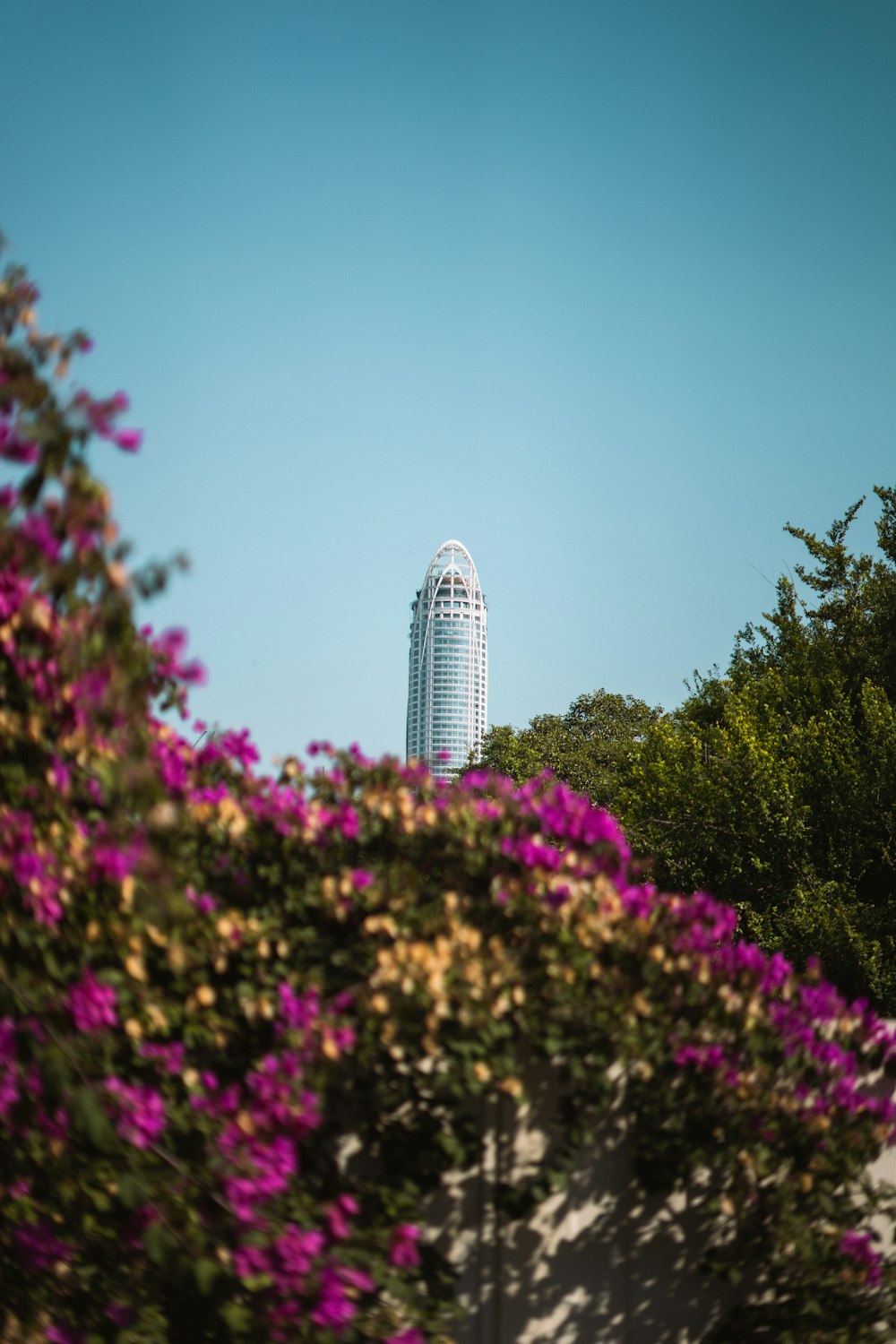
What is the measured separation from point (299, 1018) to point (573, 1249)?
153 centimetres

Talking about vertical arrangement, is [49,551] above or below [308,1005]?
above

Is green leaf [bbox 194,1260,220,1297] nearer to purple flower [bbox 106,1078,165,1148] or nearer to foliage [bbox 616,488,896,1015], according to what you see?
purple flower [bbox 106,1078,165,1148]

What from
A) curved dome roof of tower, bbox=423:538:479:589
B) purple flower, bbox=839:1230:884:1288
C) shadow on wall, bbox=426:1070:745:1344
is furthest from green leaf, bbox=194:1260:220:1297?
curved dome roof of tower, bbox=423:538:479:589

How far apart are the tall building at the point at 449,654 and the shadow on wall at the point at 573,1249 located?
151460 millimetres

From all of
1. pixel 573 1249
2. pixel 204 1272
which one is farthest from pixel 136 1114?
pixel 573 1249

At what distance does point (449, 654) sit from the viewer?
158375 mm

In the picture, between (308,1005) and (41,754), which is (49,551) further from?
(308,1005)

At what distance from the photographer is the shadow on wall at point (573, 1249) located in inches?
149

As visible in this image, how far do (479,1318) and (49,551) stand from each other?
9.57 ft

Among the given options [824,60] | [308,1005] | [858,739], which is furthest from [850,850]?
[308,1005]

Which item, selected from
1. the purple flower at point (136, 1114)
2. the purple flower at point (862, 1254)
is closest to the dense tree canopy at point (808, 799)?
the purple flower at point (862, 1254)

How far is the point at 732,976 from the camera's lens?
149 inches

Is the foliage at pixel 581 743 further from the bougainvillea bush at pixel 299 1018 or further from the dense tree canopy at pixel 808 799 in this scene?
the bougainvillea bush at pixel 299 1018

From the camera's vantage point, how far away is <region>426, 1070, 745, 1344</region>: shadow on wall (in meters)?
3.78
